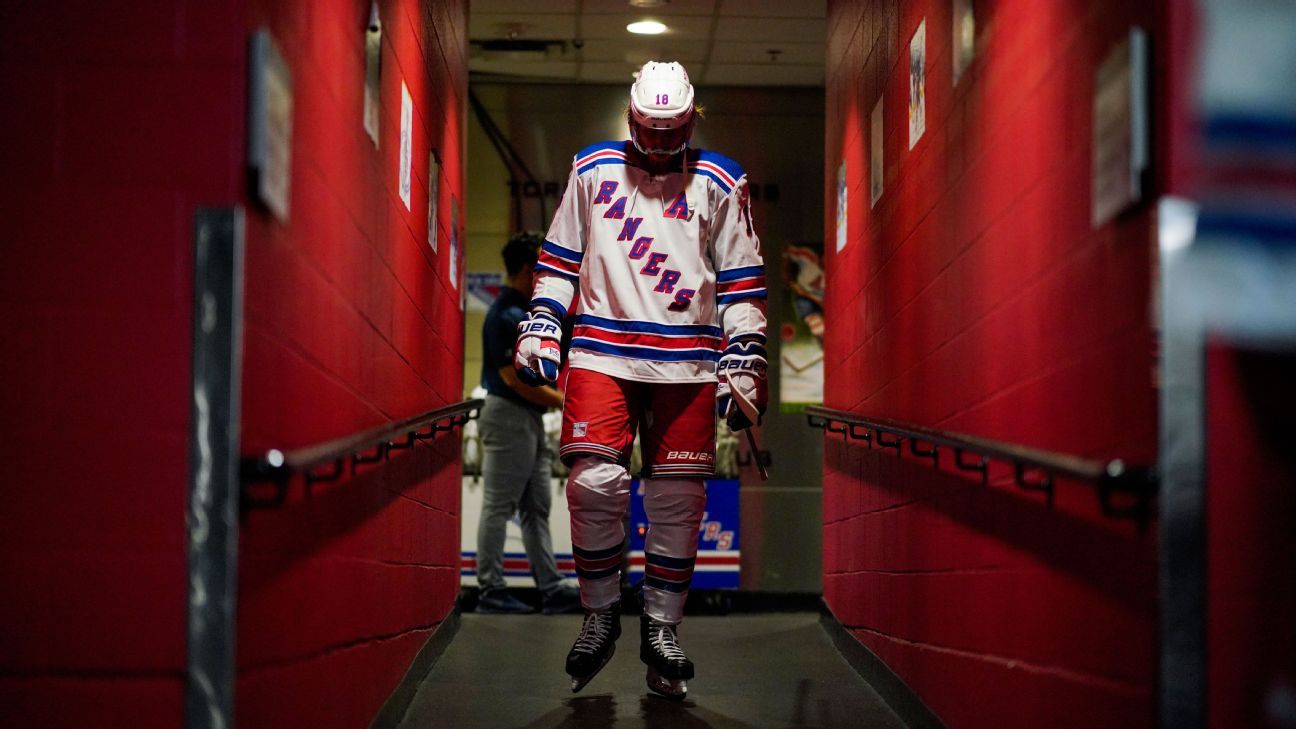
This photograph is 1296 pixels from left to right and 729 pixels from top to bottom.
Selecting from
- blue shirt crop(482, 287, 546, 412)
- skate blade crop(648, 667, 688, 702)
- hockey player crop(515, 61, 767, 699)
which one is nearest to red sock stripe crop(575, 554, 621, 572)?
hockey player crop(515, 61, 767, 699)

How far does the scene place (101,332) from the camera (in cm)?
192

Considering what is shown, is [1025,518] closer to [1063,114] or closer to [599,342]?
[1063,114]

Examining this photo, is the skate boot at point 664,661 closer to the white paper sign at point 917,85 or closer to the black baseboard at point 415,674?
the black baseboard at point 415,674

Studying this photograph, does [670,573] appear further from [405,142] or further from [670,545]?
[405,142]

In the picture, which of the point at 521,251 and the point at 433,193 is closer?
the point at 433,193

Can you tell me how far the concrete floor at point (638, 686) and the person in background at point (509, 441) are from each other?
1.01 meters

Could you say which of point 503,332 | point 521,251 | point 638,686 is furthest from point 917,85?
point 503,332

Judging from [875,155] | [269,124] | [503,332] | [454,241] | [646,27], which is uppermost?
[646,27]

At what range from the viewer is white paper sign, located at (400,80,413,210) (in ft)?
11.9

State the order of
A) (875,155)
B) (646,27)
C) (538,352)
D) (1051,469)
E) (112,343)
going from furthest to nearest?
(646,27), (875,155), (538,352), (1051,469), (112,343)

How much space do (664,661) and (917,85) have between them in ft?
5.48

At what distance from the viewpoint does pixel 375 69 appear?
316 centimetres

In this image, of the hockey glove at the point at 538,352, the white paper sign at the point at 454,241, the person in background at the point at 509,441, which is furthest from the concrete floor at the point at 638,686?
the white paper sign at the point at 454,241

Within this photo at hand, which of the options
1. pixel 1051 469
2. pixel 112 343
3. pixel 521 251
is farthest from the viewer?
pixel 521 251
